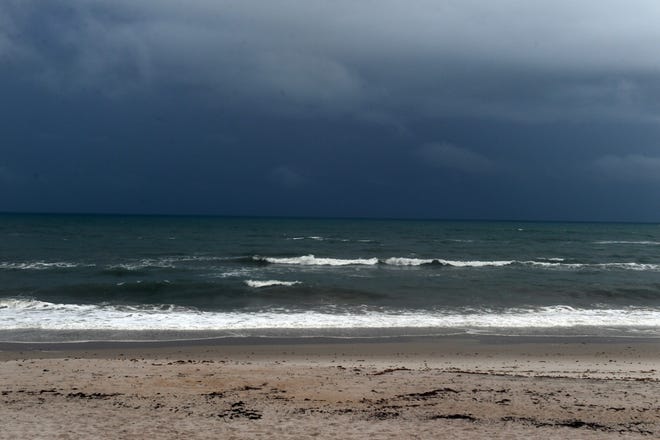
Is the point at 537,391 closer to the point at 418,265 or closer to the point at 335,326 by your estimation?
the point at 335,326

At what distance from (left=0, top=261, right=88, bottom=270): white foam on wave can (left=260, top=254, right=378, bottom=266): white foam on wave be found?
1106 cm

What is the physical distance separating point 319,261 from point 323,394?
2875cm

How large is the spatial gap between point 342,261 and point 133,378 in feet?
93.5

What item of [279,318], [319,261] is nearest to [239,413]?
[279,318]

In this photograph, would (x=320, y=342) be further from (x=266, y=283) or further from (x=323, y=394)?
(x=266, y=283)

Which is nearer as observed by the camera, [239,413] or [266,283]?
[239,413]

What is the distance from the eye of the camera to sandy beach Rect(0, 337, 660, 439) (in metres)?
7.01

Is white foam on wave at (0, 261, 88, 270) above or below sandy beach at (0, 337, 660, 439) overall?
below

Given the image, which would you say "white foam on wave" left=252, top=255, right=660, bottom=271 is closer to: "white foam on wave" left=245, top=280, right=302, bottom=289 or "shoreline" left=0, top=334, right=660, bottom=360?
"white foam on wave" left=245, top=280, right=302, bottom=289

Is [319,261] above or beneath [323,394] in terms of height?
beneath

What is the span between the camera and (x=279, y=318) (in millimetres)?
17250

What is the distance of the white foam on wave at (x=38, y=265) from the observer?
29.9m

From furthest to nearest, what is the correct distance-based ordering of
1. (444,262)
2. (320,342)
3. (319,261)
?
(319,261), (444,262), (320,342)

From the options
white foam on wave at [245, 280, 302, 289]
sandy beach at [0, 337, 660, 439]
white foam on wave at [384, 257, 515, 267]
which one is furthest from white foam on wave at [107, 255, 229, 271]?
sandy beach at [0, 337, 660, 439]
